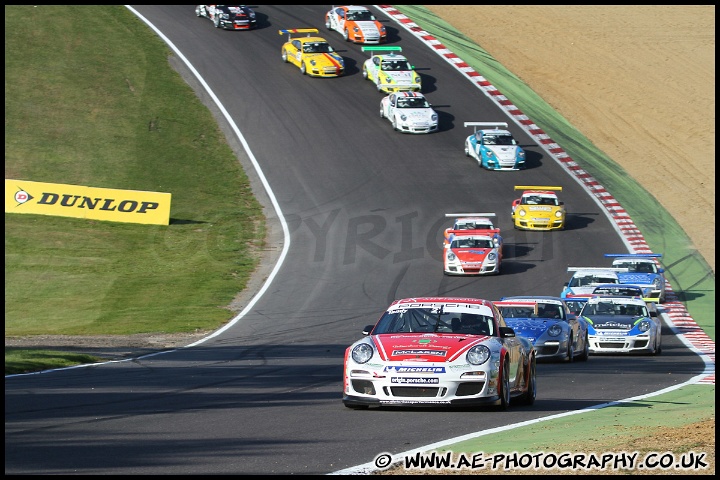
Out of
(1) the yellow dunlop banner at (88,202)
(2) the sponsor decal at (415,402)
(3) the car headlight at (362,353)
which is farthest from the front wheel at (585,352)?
(1) the yellow dunlop banner at (88,202)

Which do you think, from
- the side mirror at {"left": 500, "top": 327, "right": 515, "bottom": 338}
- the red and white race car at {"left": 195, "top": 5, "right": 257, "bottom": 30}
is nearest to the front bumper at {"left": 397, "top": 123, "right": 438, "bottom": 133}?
the red and white race car at {"left": 195, "top": 5, "right": 257, "bottom": 30}

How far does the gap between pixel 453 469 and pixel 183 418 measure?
3951 millimetres

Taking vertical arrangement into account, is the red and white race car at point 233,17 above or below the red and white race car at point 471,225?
above

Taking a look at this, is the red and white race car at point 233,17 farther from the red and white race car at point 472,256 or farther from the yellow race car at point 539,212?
the red and white race car at point 472,256

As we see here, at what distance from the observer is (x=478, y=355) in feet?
41.9

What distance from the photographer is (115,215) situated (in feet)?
127

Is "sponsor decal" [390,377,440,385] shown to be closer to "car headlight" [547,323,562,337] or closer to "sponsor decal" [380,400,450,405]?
"sponsor decal" [380,400,450,405]

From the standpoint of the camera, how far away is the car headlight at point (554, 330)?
21422mm

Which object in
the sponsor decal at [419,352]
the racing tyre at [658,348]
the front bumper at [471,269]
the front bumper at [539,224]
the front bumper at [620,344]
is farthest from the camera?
the front bumper at [539,224]

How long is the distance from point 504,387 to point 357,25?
45.7 meters

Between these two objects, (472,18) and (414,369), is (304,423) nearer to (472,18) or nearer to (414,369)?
(414,369)

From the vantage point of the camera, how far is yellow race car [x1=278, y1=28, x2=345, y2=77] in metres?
53.1

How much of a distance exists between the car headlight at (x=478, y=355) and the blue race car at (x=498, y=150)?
104ft

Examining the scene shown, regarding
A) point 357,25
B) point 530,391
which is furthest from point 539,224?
point 530,391
